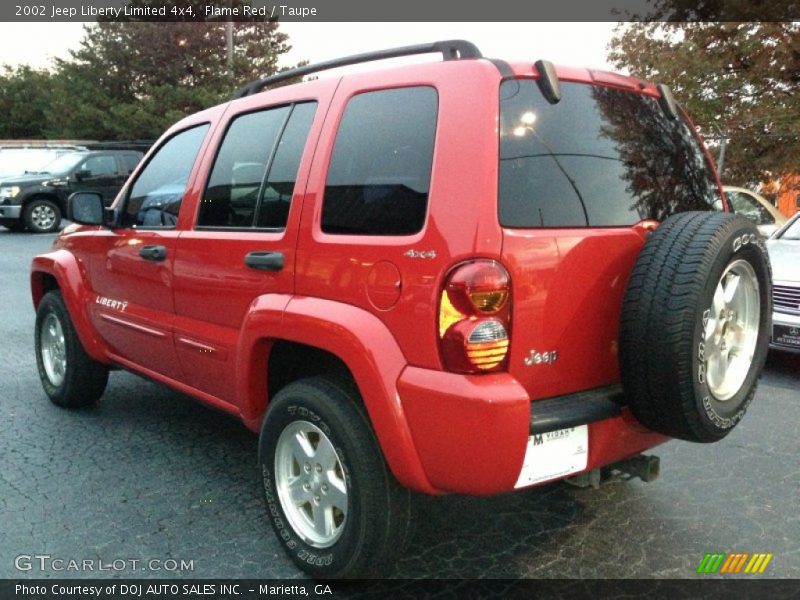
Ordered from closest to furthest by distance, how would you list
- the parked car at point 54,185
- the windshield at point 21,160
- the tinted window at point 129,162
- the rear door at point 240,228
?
the rear door at point 240,228 < the parked car at point 54,185 < the tinted window at point 129,162 < the windshield at point 21,160

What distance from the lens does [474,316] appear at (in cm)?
225

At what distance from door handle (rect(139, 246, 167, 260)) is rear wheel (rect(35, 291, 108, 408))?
3.55 ft

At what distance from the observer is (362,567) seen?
2520mm

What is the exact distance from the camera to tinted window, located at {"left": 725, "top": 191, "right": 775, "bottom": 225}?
9289 mm

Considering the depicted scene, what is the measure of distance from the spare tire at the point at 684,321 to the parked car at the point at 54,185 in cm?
1540

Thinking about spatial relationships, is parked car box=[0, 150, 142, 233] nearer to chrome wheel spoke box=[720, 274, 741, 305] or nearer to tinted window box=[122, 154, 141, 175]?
tinted window box=[122, 154, 141, 175]

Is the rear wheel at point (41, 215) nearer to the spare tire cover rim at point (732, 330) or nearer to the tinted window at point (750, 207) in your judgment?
the tinted window at point (750, 207)

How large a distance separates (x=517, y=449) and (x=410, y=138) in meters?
1.09

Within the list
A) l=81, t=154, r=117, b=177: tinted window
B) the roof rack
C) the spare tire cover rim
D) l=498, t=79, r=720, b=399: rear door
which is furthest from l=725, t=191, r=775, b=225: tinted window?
l=81, t=154, r=117, b=177: tinted window

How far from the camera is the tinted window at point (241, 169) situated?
3.09 metres

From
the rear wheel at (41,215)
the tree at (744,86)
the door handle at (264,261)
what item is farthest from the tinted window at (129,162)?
the door handle at (264,261)

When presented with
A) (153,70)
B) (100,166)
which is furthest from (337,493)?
(153,70)

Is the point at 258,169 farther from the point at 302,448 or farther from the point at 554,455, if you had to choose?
the point at 554,455

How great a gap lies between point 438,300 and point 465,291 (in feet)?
0.29
